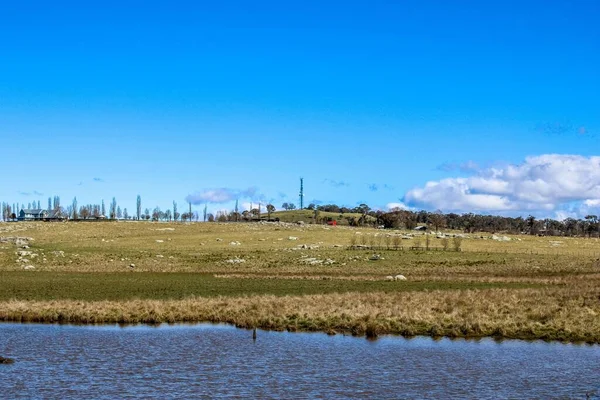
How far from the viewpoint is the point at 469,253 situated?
313 feet

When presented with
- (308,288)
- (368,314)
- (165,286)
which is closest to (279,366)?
(368,314)

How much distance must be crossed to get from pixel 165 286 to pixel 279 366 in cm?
3166

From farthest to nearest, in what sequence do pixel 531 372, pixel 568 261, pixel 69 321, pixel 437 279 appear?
pixel 568 261 → pixel 437 279 → pixel 69 321 → pixel 531 372

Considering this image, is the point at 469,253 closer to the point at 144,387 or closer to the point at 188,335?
the point at 188,335

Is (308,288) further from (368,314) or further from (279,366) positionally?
(279,366)

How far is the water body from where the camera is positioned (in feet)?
71.8

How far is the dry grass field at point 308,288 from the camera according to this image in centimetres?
3600

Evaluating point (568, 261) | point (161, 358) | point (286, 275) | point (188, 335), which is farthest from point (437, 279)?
point (161, 358)

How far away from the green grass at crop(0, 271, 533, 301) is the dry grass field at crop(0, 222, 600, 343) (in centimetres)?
10

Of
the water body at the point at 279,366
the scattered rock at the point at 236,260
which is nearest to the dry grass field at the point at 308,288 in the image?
the scattered rock at the point at 236,260

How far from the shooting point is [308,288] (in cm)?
5369

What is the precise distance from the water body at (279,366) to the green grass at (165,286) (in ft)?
47.0

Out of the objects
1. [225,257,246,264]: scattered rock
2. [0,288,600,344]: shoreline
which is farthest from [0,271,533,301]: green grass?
[225,257,246,264]: scattered rock

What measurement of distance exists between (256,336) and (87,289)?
24140 millimetres
